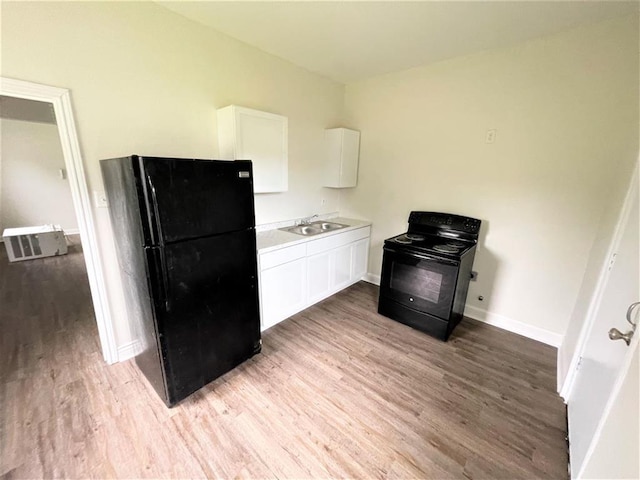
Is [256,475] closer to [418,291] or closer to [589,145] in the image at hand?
[418,291]

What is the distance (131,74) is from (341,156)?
7.22 feet

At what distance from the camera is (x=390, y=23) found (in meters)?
2.04

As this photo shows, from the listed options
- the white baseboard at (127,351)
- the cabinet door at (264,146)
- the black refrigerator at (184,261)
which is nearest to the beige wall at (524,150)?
the cabinet door at (264,146)

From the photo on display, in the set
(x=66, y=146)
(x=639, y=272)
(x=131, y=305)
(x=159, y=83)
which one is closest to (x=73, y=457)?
A: (x=131, y=305)

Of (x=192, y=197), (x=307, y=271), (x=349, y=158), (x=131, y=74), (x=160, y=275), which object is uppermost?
(x=131, y=74)

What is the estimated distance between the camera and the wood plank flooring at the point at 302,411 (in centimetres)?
141

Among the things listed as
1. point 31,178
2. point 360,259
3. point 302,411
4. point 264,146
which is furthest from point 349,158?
point 31,178

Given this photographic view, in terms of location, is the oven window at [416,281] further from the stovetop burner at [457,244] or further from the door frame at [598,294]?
the door frame at [598,294]

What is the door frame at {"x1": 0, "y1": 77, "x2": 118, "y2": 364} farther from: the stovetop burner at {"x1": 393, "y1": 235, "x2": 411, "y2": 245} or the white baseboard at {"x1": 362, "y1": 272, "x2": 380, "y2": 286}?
the white baseboard at {"x1": 362, "y1": 272, "x2": 380, "y2": 286}

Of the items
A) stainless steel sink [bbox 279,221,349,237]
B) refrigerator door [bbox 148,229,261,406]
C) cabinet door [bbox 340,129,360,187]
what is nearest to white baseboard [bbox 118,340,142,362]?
refrigerator door [bbox 148,229,261,406]

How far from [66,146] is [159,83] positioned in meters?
0.79

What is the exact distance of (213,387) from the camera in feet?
6.24

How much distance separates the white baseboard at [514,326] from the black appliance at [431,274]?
0.25m

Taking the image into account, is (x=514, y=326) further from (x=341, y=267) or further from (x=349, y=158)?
(x=349, y=158)
